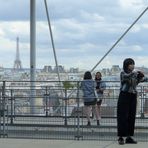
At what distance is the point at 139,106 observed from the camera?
50.3 ft

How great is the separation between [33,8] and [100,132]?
7703mm

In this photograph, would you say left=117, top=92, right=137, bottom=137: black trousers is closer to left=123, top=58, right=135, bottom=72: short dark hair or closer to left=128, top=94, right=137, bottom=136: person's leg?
left=128, top=94, right=137, bottom=136: person's leg

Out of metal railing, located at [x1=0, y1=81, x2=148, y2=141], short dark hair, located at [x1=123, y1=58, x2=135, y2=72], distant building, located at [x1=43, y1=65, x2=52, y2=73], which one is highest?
distant building, located at [x1=43, y1=65, x2=52, y2=73]

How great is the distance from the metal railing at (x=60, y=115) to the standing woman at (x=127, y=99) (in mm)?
1103

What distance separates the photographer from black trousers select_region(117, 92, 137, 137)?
13750 millimetres

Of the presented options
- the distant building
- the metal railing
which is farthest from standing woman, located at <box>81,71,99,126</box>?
the distant building

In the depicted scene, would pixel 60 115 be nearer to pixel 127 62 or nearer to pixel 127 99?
pixel 127 99

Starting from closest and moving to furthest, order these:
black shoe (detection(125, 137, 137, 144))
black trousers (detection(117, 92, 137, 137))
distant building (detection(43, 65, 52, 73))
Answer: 1. black trousers (detection(117, 92, 137, 137))
2. black shoe (detection(125, 137, 137, 144))
3. distant building (detection(43, 65, 52, 73))

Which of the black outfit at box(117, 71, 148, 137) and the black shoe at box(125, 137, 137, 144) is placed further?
the black shoe at box(125, 137, 137, 144)

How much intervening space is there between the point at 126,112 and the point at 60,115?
9.26ft

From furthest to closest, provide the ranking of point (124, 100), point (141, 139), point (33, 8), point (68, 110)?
point (33, 8)
point (68, 110)
point (141, 139)
point (124, 100)

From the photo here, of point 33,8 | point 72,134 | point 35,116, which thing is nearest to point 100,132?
point 72,134

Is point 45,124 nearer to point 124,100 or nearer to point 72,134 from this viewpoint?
point 72,134

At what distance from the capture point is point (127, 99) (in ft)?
45.1
